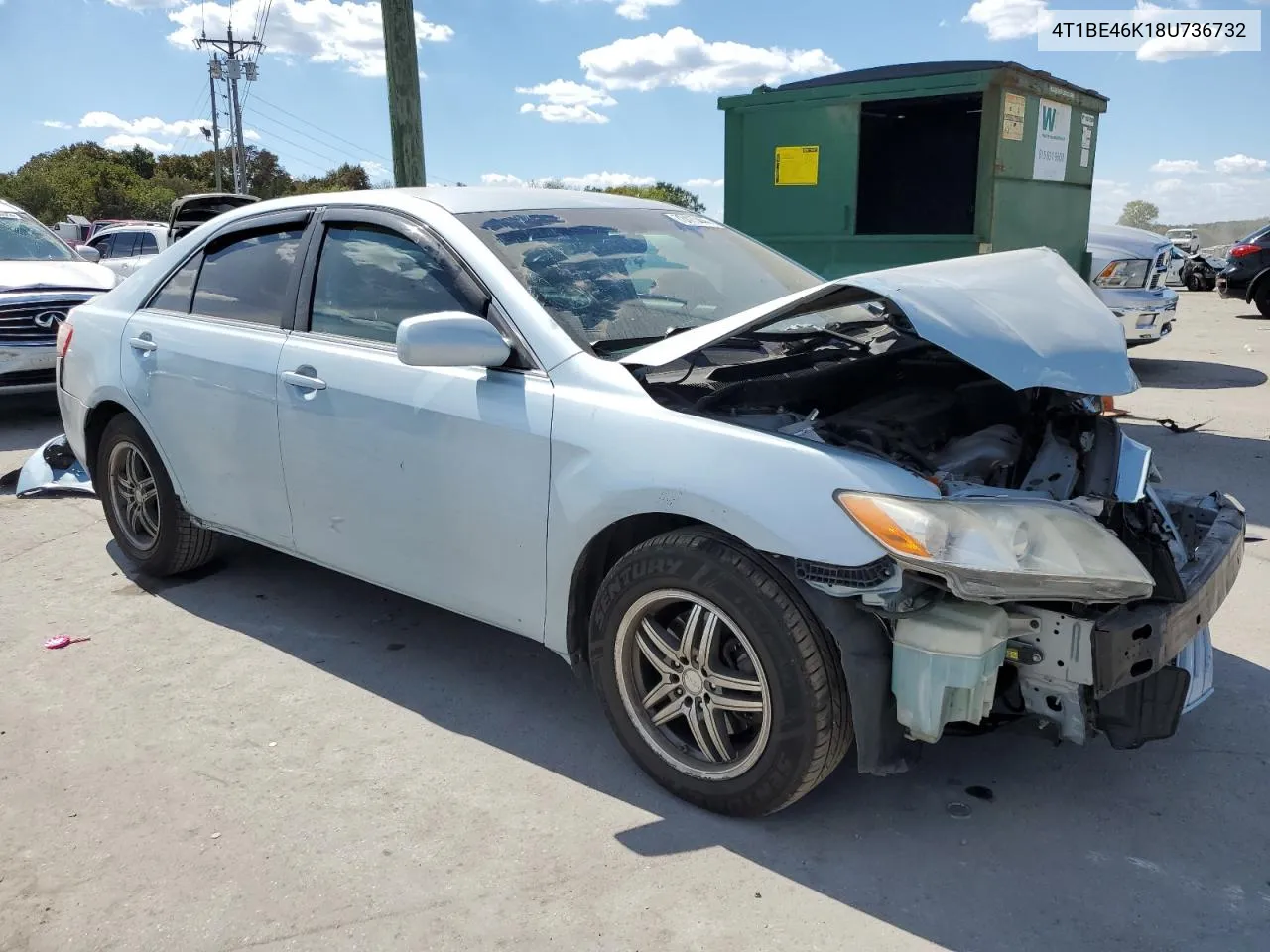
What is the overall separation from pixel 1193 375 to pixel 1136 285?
4.64 ft

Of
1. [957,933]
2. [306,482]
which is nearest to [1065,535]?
[957,933]

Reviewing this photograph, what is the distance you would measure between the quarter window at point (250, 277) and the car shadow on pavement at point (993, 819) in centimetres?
140

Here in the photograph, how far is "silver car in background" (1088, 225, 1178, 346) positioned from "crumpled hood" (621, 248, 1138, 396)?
7181 mm

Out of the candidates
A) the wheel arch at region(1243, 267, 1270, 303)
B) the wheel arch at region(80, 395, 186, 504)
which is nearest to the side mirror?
the wheel arch at region(80, 395, 186, 504)

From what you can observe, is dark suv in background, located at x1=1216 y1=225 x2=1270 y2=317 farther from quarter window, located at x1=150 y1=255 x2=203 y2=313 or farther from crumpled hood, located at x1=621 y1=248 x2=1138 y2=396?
quarter window, located at x1=150 y1=255 x2=203 y2=313

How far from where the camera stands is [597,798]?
3049mm

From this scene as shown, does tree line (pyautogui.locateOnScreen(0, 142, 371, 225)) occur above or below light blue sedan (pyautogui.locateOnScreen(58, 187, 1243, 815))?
above

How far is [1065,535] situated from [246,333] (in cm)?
309

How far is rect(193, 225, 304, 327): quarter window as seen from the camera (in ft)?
13.3

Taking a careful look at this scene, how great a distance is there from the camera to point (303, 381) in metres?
3.76

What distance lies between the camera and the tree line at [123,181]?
43250 millimetres

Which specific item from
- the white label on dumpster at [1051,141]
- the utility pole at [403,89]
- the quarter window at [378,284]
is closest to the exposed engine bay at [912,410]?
the quarter window at [378,284]

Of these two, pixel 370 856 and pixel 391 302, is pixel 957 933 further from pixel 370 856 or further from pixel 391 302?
pixel 391 302

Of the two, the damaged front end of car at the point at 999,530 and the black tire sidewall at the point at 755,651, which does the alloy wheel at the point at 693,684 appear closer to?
the black tire sidewall at the point at 755,651
